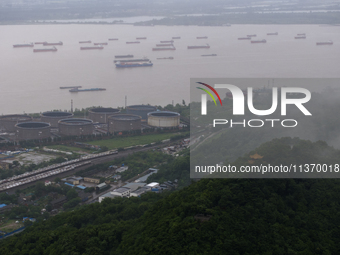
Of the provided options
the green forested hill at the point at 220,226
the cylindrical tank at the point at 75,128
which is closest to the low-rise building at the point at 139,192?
the green forested hill at the point at 220,226

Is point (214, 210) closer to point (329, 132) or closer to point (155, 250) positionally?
point (155, 250)

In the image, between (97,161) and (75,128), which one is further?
(75,128)

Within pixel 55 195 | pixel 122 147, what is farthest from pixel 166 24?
pixel 55 195

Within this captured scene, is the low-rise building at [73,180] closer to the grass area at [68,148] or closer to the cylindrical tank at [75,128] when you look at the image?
the grass area at [68,148]

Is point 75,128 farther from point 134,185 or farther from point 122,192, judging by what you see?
point 122,192

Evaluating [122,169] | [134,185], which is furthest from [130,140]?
[134,185]
